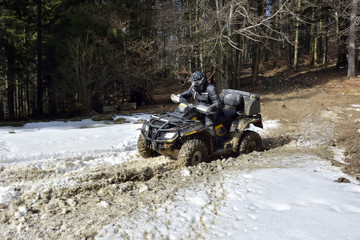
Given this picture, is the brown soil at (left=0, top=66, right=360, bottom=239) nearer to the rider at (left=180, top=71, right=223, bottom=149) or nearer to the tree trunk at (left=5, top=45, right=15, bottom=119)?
the rider at (left=180, top=71, right=223, bottom=149)

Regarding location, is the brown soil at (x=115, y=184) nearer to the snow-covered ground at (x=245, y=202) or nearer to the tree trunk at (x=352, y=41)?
the snow-covered ground at (x=245, y=202)

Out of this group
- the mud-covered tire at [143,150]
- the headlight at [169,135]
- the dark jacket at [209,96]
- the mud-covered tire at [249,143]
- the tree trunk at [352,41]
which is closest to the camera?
the headlight at [169,135]

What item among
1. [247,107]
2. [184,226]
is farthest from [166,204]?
[247,107]

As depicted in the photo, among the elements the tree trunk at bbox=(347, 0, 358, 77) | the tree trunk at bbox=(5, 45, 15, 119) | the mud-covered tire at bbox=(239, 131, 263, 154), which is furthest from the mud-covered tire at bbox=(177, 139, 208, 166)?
the tree trunk at bbox=(347, 0, 358, 77)

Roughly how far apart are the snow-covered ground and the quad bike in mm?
414

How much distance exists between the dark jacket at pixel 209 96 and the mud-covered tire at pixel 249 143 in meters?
1.05

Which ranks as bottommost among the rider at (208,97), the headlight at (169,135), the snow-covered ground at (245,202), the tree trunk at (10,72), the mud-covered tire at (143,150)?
the snow-covered ground at (245,202)

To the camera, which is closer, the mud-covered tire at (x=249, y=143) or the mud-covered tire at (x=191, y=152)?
the mud-covered tire at (x=191, y=152)

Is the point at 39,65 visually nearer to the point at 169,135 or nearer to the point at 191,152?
the point at 169,135

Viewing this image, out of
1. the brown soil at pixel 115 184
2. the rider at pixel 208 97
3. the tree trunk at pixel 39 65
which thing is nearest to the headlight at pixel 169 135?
the brown soil at pixel 115 184

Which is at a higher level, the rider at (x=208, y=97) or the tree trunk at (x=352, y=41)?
Answer: the tree trunk at (x=352, y=41)

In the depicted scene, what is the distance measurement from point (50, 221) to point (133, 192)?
1194mm

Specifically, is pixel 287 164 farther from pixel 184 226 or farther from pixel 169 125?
pixel 184 226

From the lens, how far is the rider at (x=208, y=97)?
5843 mm
